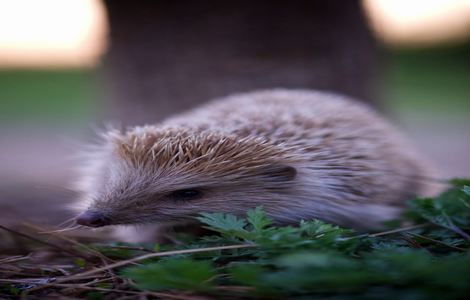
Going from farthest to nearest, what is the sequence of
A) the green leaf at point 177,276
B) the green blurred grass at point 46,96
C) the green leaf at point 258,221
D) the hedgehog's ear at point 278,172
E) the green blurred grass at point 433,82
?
the green blurred grass at point 433,82, the green blurred grass at point 46,96, the hedgehog's ear at point 278,172, the green leaf at point 258,221, the green leaf at point 177,276

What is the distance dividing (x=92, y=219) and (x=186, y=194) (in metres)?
0.62

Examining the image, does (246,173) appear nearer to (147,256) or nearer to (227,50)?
(147,256)

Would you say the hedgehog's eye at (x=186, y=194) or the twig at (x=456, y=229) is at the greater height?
the hedgehog's eye at (x=186, y=194)

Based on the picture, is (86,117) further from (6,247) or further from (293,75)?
(6,247)

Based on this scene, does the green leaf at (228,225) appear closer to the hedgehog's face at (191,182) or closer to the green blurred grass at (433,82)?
the hedgehog's face at (191,182)

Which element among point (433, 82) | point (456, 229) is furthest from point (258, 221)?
point (433, 82)

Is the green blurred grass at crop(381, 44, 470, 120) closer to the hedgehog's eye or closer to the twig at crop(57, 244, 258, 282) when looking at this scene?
the hedgehog's eye

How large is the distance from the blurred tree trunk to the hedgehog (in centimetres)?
354

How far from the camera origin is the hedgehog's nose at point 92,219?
343cm

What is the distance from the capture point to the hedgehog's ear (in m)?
3.85

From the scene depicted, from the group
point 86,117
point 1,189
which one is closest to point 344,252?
point 1,189

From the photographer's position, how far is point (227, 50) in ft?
26.9

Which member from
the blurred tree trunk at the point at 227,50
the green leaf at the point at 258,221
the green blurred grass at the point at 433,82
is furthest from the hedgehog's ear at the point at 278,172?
the green blurred grass at the point at 433,82

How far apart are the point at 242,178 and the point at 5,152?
984 centimetres
